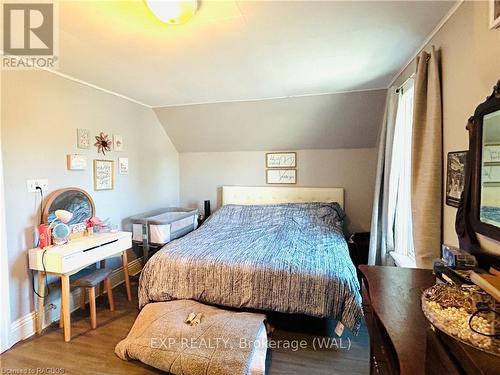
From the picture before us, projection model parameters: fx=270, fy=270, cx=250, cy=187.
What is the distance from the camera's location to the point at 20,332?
2248mm

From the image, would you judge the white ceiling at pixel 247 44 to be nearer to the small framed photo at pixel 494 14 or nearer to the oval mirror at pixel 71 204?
the small framed photo at pixel 494 14

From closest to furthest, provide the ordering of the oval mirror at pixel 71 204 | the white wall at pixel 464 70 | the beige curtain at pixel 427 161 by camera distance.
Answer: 1. the white wall at pixel 464 70
2. the beige curtain at pixel 427 161
3. the oval mirror at pixel 71 204

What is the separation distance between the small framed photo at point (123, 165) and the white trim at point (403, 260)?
322 centimetres

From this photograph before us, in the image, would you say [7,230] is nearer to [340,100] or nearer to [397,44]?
[397,44]

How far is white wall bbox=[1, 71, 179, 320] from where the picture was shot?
87.0 inches

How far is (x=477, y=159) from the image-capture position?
123cm

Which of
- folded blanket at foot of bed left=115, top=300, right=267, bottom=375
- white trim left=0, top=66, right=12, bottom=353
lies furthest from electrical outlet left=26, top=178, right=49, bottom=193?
folded blanket at foot of bed left=115, top=300, right=267, bottom=375

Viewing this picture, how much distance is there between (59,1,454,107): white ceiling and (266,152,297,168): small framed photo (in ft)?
4.21

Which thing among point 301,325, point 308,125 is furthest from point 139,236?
point 308,125

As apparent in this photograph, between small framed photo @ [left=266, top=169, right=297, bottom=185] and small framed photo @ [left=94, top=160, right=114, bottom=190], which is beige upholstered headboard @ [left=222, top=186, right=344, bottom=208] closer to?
small framed photo @ [left=266, top=169, right=297, bottom=185]

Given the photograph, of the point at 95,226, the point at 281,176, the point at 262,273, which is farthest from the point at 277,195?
the point at 95,226

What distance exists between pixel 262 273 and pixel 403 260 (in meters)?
1.30

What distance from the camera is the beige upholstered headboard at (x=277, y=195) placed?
405cm

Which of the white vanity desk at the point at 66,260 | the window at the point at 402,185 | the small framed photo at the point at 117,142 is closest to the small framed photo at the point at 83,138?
the small framed photo at the point at 117,142
